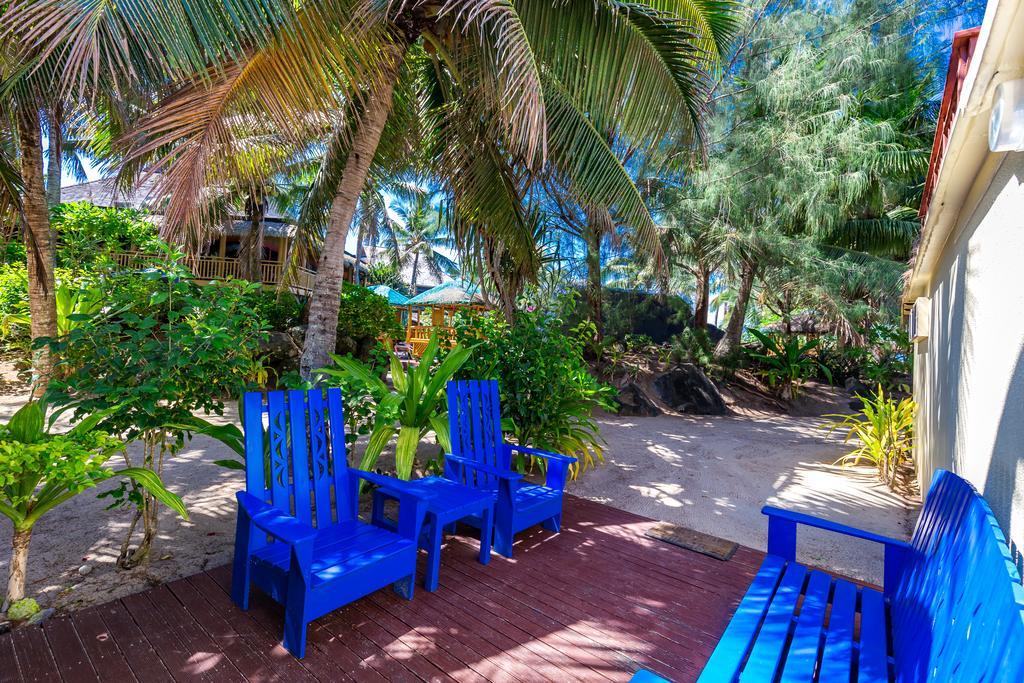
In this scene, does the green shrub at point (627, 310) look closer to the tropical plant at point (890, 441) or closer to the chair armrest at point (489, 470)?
the tropical plant at point (890, 441)

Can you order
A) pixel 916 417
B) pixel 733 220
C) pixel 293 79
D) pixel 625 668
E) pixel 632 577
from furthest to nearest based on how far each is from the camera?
pixel 733 220 < pixel 916 417 < pixel 293 79 < pixel 632 577 < pixel 625 668

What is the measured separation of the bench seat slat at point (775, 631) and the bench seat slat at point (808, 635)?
1.3 inches

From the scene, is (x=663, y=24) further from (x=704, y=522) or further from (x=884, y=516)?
(x=884, y=516)

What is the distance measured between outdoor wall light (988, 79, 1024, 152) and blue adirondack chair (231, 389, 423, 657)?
2.60m

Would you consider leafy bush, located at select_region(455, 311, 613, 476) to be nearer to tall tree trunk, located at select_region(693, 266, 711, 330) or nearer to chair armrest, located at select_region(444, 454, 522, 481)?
chair armrest, located at select_region(444, 454, 522, 481)

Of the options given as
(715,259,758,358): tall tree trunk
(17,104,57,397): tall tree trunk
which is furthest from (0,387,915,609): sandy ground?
(715,259,758,358): tall tree trunk

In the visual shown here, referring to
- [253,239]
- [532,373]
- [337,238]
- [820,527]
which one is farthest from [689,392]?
[253,239]

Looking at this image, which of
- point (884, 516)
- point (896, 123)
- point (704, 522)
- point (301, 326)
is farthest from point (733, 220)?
point (301, 326)

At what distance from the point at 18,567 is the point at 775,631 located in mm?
3282

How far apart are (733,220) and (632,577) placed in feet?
26.1

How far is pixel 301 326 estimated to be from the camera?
11.0 metres

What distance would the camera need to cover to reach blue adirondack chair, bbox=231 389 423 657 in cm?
222

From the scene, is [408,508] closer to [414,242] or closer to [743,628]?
[743,628]

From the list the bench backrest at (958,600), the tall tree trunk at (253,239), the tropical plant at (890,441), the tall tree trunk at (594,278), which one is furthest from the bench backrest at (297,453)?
the tall tree trunk at (253,239)
